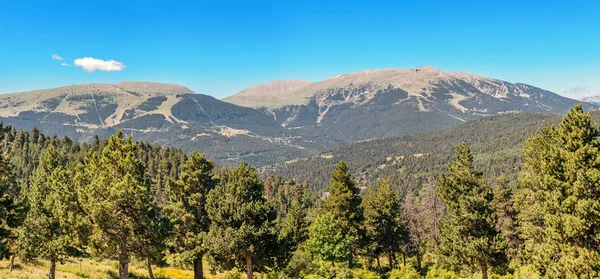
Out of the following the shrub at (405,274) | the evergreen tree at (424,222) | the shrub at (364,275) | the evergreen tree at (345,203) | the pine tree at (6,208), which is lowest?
the shrub at (405,274)

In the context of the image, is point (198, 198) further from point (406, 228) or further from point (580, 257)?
point (406, 228)

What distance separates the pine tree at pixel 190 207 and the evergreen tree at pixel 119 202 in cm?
536

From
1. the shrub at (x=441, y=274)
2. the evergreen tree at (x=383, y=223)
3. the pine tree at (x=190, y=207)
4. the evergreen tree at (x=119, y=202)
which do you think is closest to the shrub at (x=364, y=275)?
the evergreen tree at (x=383, y=223)

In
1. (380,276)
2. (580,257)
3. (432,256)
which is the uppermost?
(580,257)

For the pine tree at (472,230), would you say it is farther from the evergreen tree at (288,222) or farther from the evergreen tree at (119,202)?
the evergreen tree at (119,202)

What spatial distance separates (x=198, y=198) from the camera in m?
32.2

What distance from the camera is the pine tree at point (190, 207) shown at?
32125 millimetres

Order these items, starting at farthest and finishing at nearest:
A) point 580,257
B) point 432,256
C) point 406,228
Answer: point 432,256 → point 406,228 → point 580,257

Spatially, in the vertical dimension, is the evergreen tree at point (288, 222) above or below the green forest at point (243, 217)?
below

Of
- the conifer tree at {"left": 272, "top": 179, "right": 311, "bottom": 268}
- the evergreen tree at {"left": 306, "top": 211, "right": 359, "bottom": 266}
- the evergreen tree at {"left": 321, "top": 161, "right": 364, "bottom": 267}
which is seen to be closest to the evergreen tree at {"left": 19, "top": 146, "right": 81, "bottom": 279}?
the conifer tree at {"left": 272, "top": 179, "right": 311, "bottom": 268}

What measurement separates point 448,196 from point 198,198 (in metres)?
23.5

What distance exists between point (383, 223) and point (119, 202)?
39522mm

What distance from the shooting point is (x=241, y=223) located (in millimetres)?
31047

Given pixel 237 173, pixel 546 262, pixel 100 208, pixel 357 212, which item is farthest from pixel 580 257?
pixel 100 208
